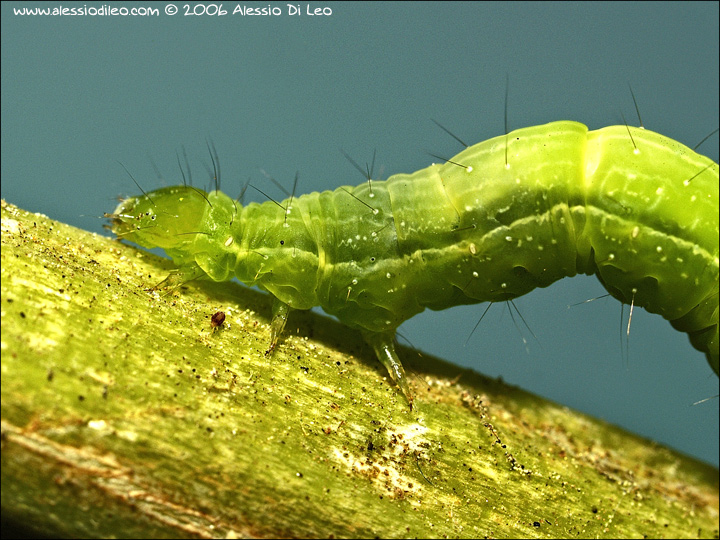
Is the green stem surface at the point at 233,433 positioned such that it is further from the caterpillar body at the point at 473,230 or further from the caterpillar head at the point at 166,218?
the caterpillar body at the point at 473,230

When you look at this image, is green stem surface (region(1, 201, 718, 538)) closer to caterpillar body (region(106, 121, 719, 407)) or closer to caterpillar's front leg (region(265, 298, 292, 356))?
caterpillar's front leg (region(265, 298, 292, 356))

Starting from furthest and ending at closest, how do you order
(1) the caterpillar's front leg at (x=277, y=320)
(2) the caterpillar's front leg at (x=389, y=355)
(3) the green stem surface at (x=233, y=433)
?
(2) the caterpillar's front leg at (x=389, y=355) → (1) the caterpillar's front leg at (x=277, y=320) → (3) the green stem surface at (x=233, y=433)

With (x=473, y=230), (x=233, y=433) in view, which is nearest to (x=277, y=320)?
(x=233, y=433)

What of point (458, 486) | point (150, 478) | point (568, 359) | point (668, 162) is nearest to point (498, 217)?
point (668, 162)

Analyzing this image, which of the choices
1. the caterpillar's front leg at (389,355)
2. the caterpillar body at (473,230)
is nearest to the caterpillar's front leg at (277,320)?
the caterpillar body at (473,230)

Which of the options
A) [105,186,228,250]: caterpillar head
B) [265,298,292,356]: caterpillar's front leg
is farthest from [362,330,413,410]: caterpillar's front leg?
[105,186,228,250]: caterpillar head
